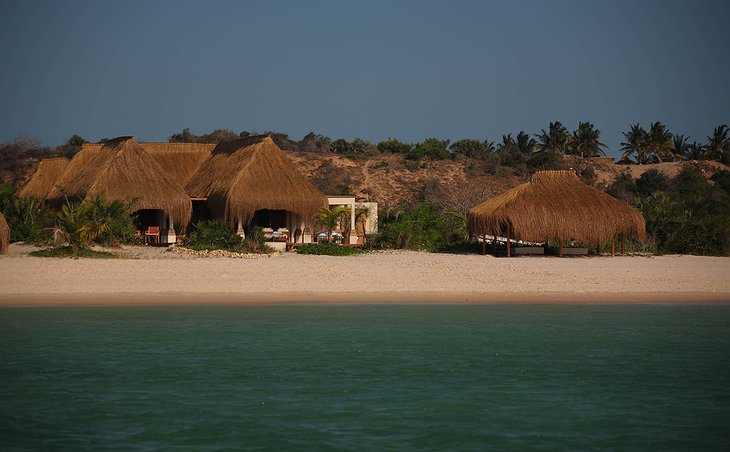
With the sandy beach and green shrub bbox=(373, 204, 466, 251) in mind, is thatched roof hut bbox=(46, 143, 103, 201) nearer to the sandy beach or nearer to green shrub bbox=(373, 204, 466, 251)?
the sandy beach

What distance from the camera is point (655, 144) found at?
60.5 metres

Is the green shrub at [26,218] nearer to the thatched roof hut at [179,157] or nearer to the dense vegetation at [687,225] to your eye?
the thatched roof hut at [179,157]

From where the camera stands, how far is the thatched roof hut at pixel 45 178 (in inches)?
1326

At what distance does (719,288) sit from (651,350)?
6.25 meters

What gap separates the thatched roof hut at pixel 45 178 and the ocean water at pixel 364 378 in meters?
18.9

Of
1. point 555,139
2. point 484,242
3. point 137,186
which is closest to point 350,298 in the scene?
point 484,242

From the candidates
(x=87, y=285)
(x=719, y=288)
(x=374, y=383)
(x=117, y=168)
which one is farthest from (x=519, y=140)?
(x=374, y=383)

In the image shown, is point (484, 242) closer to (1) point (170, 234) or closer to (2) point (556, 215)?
(2) point (556, 215)

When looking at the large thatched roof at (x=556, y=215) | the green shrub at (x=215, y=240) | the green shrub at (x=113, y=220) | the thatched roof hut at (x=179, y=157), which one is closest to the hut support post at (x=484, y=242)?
the large thatched roof at (x=556, y=215)

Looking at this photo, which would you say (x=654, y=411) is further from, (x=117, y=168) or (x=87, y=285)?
(x=117, y=168)

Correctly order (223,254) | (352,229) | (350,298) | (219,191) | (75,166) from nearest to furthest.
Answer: (350,298) < (223,254) < (219,191) < (352,229) < (75,166)

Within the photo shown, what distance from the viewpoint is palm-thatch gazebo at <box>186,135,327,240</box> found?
87.3 ft

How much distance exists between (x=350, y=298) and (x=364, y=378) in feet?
19.3

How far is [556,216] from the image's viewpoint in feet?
77.9
